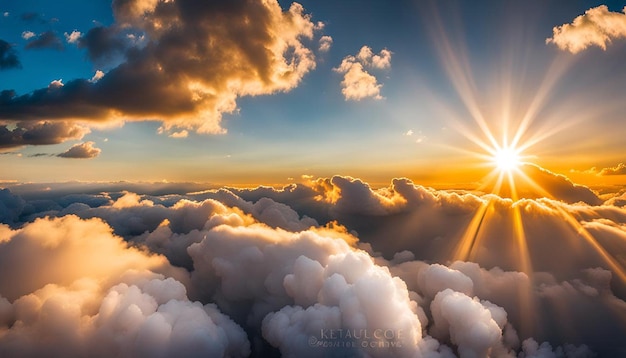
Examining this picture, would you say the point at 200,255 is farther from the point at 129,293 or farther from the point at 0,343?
the point at 0,343

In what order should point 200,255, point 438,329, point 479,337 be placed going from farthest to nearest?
point 200,255, point 438,329, point 479,337

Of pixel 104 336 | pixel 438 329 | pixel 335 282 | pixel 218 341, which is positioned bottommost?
pixel 438 329

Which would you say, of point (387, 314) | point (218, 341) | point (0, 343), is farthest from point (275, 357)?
point (0, 343)

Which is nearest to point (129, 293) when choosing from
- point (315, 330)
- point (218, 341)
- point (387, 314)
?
point (218, 341)

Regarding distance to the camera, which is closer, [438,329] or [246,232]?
[438,329]

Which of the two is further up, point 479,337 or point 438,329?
point 479,337

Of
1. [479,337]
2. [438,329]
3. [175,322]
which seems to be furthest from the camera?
[438,329]

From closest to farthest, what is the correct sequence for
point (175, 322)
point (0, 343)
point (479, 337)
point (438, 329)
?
point (0, 343) → point (175, 322) → point (479, 337) → point (438, 329)

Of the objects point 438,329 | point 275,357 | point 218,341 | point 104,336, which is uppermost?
point 104,336

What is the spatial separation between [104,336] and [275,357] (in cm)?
12057

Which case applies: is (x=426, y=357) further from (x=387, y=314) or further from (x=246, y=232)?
(x=246, y=232)

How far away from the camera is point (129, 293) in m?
114

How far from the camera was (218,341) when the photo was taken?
114 m

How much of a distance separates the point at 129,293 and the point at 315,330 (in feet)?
243
